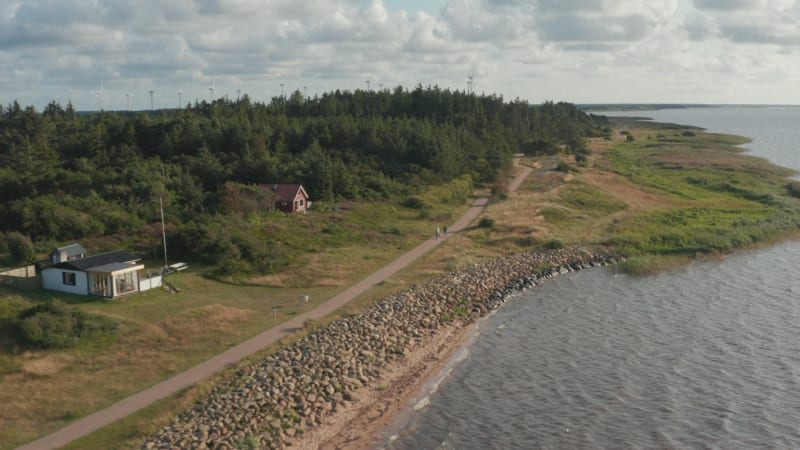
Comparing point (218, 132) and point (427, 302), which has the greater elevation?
point (218, 132)

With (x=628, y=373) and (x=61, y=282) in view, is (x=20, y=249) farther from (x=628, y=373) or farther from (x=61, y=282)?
(x=628, y=373)

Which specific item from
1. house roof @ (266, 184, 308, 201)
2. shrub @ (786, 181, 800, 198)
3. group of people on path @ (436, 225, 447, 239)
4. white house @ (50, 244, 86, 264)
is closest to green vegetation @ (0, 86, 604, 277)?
house roof @ (266, 184, 308, 201)

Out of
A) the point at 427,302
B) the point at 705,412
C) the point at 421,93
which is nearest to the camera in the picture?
the point at 705,412

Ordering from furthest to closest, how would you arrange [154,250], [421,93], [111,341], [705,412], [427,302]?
[421,93]
[154,250]
[427,302]
[111,341]
[705,412]

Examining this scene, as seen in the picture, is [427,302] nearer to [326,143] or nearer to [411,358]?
[411,358]

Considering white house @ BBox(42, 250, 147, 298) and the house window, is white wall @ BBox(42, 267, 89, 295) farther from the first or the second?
the house window

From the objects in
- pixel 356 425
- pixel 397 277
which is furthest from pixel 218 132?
pixel 356 425
